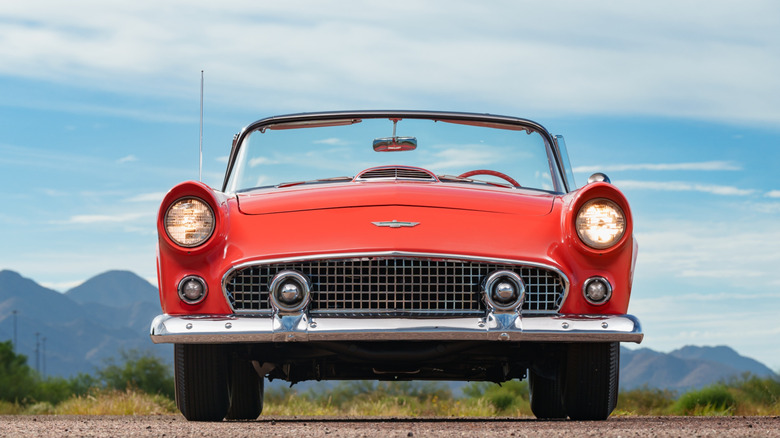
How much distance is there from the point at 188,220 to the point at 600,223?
2.02 m

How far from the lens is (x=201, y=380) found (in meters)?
4.95

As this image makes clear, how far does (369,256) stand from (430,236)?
31 cm

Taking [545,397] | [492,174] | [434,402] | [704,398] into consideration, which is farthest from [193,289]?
[704,398]

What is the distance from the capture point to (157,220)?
4.75 metres

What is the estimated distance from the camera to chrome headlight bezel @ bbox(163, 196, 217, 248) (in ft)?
15.4

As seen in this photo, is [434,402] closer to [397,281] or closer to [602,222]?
[602,222]

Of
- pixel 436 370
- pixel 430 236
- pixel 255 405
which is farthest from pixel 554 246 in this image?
pixel 255 405

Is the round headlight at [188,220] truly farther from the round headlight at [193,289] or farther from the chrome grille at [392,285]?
the chrome grille at [392,285]

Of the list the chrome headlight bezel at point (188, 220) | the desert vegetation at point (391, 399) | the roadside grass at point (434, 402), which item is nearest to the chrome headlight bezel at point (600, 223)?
the chrome headlight bezel at point (188, 220)

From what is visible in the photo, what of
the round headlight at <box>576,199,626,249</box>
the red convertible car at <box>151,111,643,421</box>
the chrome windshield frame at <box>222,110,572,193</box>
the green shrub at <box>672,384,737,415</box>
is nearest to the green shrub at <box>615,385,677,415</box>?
the green shrub at <box>672,384,737,415</box>

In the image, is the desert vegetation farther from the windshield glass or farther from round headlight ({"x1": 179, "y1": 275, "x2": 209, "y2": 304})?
round headlight ({"x1": 179, "y1": 275, "x2": 209, "y2": 304})

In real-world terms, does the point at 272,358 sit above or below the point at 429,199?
below

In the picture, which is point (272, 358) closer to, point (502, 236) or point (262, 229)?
point (262, 229)

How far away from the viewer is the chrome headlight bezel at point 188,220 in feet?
15.4
